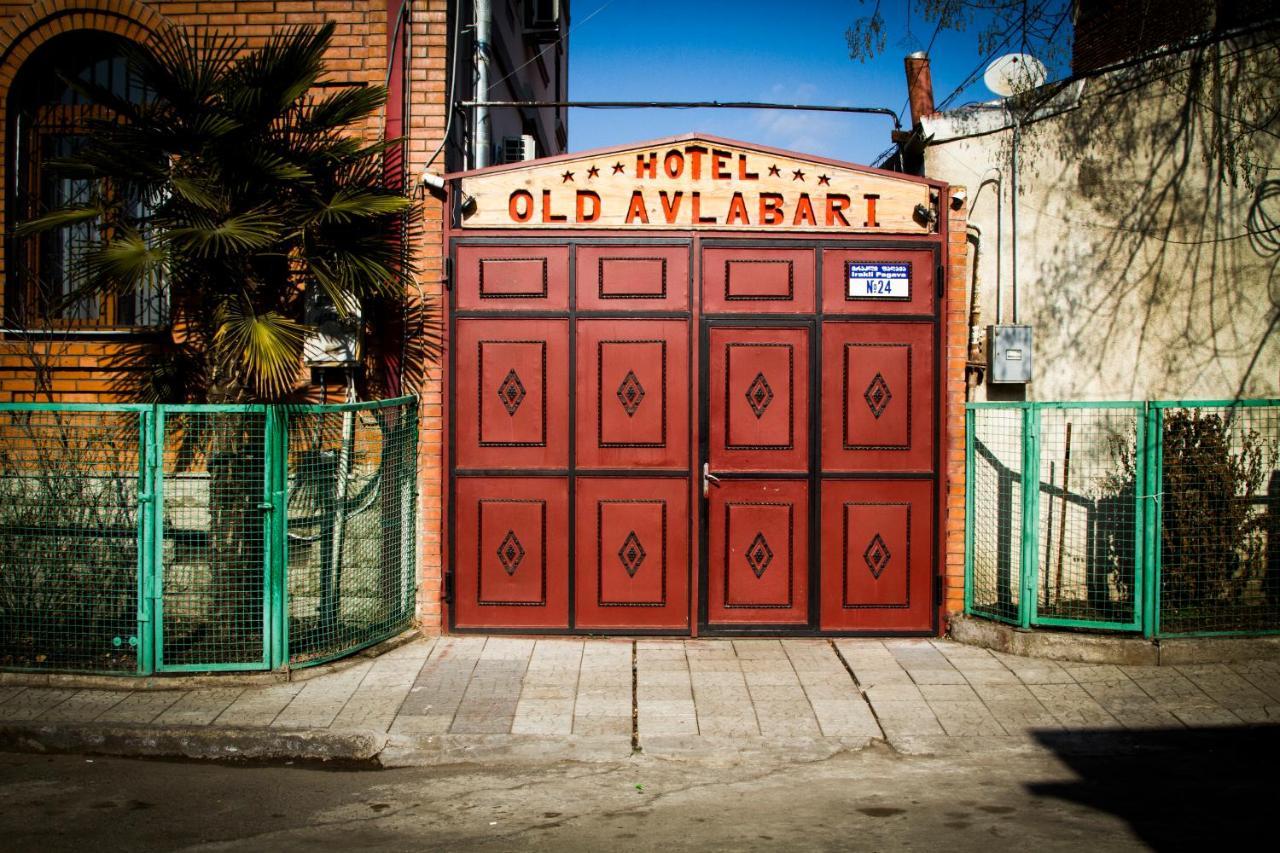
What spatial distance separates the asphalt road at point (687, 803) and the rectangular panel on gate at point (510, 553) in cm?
253

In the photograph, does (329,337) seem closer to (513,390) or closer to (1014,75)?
(513,390)

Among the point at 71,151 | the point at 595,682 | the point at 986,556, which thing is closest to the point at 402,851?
the point at 595,682

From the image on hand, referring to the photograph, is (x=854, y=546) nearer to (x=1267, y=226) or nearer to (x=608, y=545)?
(x=608, y=545)

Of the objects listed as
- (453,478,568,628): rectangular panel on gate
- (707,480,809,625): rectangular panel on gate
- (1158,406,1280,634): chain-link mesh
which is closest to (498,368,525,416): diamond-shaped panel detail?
(453,478,568,628): rectangular panel on gate

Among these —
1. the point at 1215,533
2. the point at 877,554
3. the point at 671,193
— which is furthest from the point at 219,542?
the point at 1215,533

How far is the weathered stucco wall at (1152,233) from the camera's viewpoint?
882cm

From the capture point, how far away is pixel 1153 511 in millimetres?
7805

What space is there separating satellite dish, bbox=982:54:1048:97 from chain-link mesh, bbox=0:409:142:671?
7.12 m

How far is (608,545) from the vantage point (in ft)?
28.0

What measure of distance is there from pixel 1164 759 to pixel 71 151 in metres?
9.08

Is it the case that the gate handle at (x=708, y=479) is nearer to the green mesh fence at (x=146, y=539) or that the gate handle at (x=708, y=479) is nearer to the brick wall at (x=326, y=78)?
the brick wall at (x=326, y=78)

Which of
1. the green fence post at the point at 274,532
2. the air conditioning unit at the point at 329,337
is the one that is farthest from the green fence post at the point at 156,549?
the air conditioning unit at the point at 329,337

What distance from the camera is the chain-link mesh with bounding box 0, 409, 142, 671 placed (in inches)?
283

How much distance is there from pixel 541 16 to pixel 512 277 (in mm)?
6013
